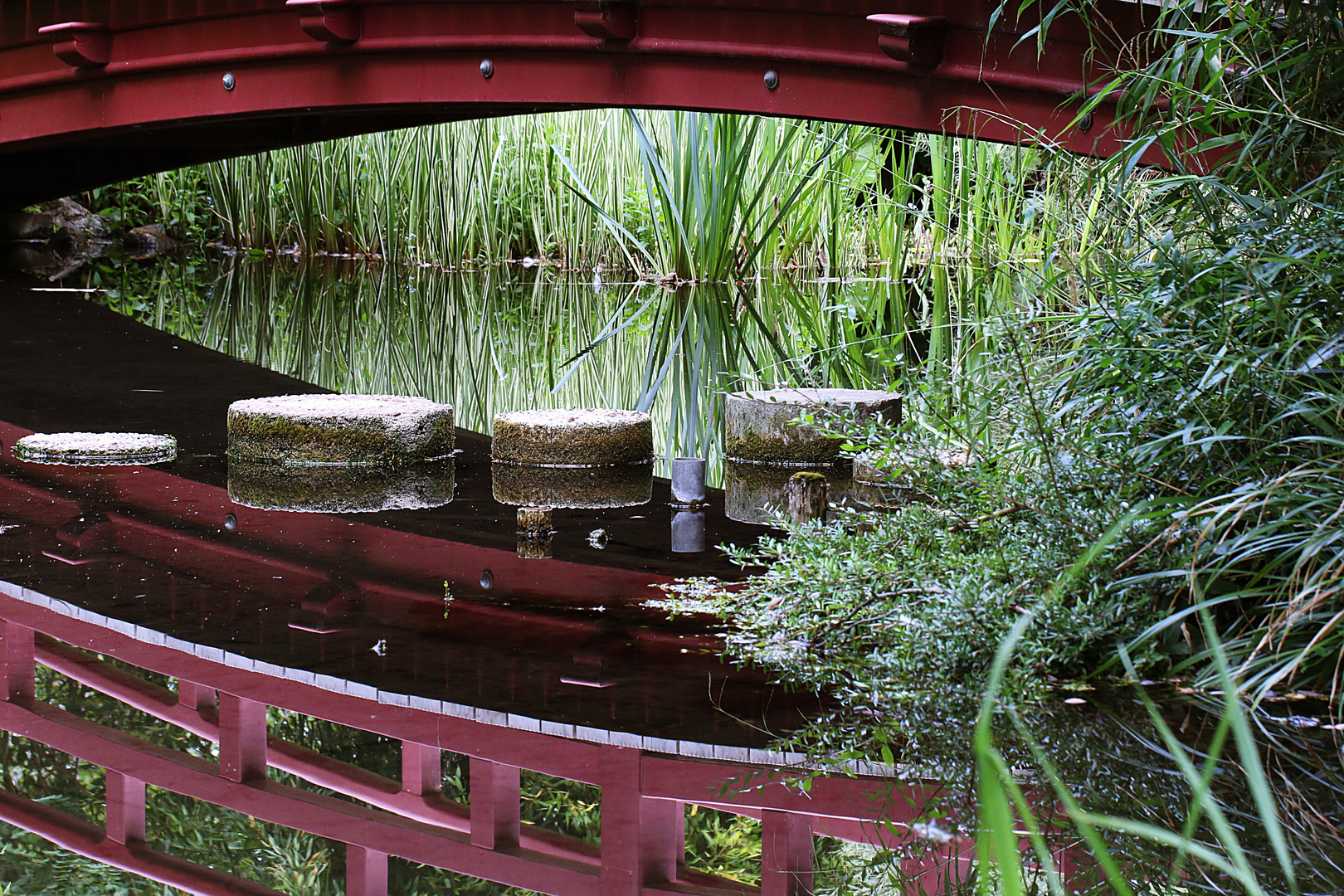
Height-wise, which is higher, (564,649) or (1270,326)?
(1270,326)

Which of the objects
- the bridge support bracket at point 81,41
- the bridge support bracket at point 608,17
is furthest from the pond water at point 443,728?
the bridge support bracket at point 81,41

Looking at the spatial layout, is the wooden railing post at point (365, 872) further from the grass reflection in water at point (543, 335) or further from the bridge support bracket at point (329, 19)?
the bridge support bracket at point (329, 19)

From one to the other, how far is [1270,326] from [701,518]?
6.58 feet

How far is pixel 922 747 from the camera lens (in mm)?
2664

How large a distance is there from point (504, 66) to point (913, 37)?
2.82 m

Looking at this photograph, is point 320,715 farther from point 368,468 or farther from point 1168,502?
point 368,468

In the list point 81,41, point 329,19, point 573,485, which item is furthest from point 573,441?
point 81,41

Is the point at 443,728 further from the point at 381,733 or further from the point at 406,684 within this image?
the point at 406,684

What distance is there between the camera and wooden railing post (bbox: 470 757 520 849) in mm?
2299

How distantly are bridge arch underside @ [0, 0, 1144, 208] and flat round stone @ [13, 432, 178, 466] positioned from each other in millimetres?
3155

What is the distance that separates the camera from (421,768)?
256 centimetres

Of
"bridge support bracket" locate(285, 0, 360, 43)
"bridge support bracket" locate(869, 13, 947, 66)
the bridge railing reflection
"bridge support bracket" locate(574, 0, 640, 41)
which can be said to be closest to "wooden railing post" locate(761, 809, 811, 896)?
the bridge railing reflection

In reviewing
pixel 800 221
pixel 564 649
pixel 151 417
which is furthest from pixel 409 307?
pixel 564 649

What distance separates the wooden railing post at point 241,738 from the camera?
2535 millimetres
